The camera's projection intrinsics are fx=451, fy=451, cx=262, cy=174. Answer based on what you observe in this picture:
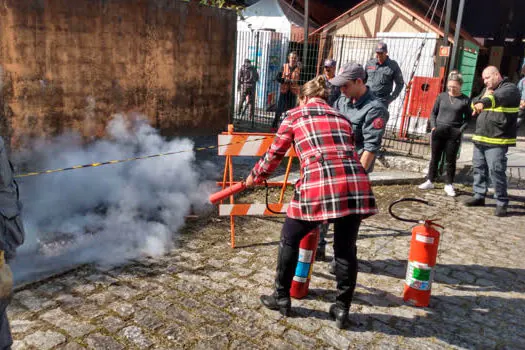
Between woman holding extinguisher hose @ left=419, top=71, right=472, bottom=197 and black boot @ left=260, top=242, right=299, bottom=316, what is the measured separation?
483 cm

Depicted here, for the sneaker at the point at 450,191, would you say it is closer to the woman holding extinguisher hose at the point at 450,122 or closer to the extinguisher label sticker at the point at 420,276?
the woman holding extinguisher hose at the point at 450,122

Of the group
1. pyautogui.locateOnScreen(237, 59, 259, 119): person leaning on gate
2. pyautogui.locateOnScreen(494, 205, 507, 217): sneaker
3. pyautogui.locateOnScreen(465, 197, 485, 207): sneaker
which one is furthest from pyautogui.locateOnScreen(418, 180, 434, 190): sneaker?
pyautogui.locateOnScreen(237, 59, 259, 119): person leaning on gate

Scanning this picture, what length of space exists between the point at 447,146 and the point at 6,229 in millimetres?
6846

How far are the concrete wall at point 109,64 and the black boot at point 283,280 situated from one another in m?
4.82

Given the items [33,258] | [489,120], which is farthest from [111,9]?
[489,120]

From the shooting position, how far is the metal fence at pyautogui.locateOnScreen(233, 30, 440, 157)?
969cm

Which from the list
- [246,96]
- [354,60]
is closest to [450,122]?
[354,60]

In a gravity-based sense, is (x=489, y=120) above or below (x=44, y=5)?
below

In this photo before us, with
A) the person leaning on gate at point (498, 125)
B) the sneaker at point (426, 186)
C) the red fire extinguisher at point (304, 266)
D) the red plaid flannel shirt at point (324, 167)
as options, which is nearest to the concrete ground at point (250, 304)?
the red fire extinguisher at point (304, 266)

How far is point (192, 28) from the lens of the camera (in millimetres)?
8914

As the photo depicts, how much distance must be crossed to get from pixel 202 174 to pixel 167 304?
407cm

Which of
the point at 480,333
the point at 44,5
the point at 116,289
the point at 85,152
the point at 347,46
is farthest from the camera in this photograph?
→ the point at 347,46

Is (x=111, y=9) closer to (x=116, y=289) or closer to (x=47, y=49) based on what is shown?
(x=47, y=49)

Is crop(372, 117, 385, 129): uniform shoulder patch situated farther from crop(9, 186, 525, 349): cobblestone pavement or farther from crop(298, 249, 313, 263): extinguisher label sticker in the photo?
crop(9, 186, 525, 349): cobblestone pavement
